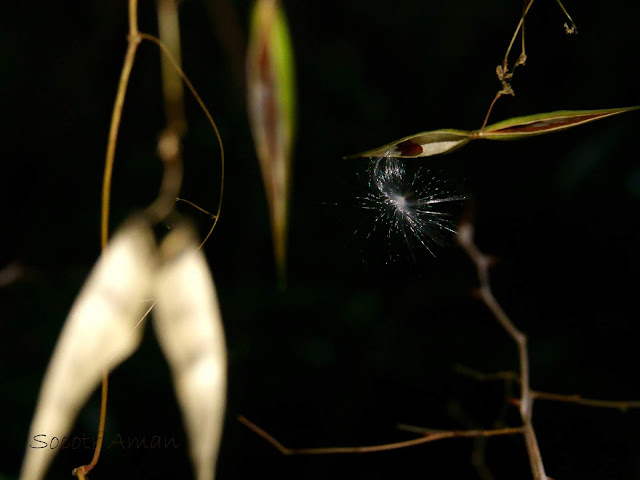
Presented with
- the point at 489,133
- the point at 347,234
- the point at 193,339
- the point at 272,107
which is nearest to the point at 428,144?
the point at 489,133

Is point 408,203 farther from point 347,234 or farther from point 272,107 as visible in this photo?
point 347,234

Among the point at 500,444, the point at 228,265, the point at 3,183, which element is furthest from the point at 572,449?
the point at 3,183

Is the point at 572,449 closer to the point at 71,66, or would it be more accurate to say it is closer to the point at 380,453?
the point at 380,453

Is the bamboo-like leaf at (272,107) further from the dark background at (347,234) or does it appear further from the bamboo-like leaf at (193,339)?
the dark background at (347,234)

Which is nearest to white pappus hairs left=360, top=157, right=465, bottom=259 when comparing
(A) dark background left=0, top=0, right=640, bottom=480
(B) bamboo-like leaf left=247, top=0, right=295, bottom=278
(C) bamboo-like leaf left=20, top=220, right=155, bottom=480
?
(B) bamboo-like leaf left=247, top=0, right=295, bottom=278

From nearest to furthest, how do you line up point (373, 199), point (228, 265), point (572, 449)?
point (373, 199), point (572, 449), point (228, 265)

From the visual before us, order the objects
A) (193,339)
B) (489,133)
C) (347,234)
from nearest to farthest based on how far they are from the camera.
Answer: (489,133) → (193,339) → (347,234)

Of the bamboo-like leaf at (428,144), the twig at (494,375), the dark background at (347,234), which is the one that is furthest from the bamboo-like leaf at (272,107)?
the dark background at (347,234)
